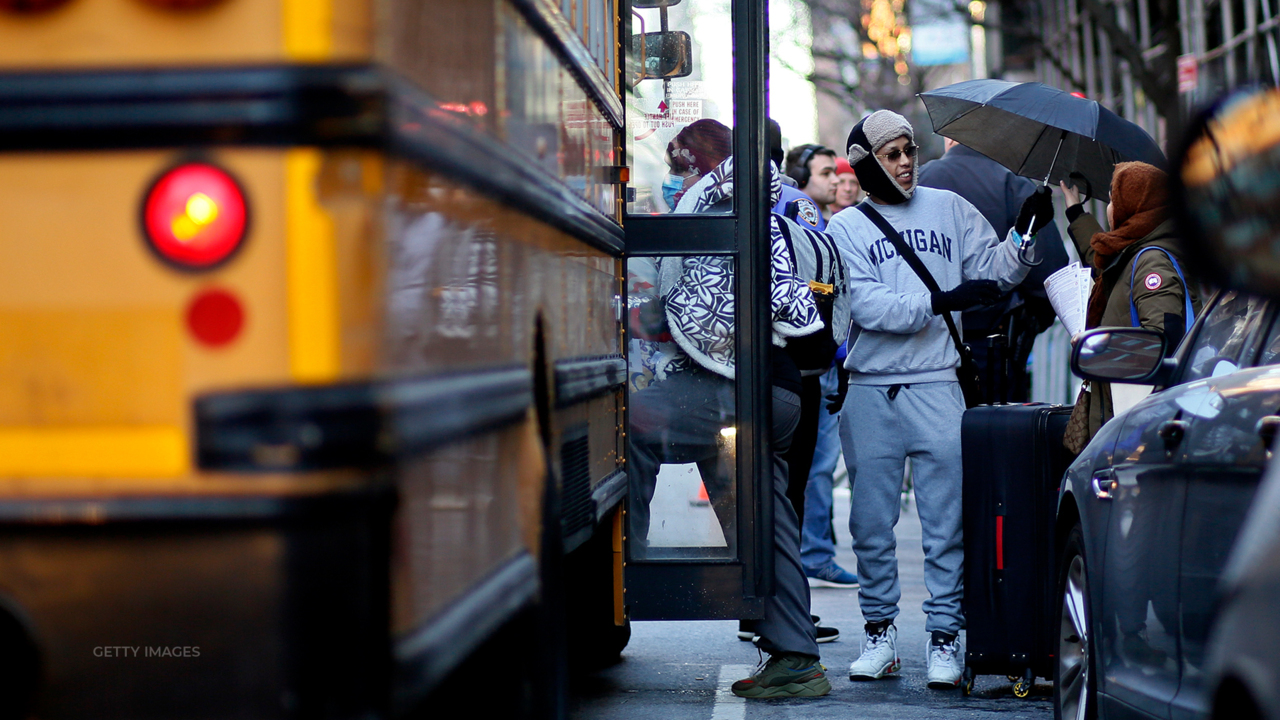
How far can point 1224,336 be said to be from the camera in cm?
360

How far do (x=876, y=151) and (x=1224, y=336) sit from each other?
259 centimetres

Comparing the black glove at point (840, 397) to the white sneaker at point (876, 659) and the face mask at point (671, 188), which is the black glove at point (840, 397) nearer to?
the white sneaker at point (876, 659)

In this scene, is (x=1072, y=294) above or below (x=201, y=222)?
below

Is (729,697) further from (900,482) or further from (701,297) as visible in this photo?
(701,297)

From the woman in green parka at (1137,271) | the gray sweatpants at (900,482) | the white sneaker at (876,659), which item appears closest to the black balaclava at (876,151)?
the gray sweatpants at (900,482)

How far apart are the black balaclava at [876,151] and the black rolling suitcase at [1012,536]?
42.7 inches

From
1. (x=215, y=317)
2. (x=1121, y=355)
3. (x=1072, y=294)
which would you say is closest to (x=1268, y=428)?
(x=1121, y=355)

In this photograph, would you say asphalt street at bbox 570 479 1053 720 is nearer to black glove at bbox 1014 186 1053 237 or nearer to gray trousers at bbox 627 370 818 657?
gray trousers at bbox 627 370 818 657

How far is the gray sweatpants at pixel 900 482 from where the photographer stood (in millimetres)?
5766

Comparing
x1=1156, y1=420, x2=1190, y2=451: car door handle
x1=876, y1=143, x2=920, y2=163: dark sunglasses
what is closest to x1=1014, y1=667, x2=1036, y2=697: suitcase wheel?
x1=876, y1=143, x2=920, y2=163: dark sunglasses

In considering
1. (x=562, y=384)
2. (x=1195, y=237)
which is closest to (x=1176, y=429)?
(x=562, y=384)

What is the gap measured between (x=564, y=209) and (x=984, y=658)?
2.59 m

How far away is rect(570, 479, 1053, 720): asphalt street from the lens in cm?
521

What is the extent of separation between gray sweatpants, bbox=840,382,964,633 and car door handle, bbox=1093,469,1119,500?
182 cm
